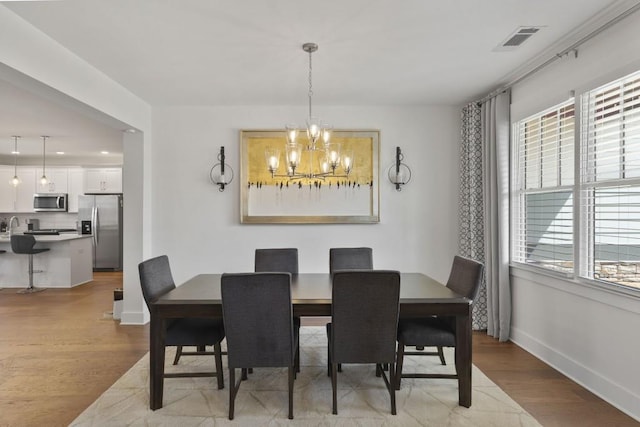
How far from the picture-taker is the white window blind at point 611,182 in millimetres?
2408

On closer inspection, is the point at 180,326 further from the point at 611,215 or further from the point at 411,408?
the point at 611,215

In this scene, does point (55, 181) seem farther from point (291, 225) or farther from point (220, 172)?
point (291, 225)

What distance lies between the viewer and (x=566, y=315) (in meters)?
2.99

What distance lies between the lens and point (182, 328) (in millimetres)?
2658

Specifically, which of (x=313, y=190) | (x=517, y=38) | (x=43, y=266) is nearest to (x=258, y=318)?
(x=313, y=190)

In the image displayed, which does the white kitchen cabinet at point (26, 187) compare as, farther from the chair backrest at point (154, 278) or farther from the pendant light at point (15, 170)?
the chair backrest at point (154, 278)

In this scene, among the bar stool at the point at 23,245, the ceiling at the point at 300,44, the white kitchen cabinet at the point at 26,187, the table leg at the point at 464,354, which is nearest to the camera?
the ceiling at the point at 300,44

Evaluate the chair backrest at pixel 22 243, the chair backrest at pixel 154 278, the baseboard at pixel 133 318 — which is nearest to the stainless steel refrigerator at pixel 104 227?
the chair backrest at pixel 22 243

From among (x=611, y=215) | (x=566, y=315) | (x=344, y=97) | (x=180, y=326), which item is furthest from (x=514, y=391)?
(x=344, y=97)

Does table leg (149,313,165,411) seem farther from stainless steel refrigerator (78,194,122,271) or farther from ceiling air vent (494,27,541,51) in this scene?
stainless steel refrigerator (78,194,122,271)

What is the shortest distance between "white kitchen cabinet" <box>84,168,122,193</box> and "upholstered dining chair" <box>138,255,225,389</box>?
613 centimetres

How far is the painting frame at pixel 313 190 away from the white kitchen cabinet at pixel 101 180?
504 centimetres

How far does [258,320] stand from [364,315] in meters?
0.66

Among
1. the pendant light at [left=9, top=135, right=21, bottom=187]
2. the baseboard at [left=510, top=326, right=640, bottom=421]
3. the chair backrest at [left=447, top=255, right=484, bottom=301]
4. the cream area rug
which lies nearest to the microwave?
the pendant light at [left=9, top=135, right=21, bottom=187]
